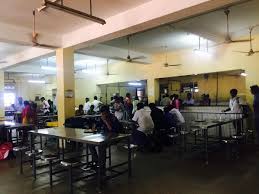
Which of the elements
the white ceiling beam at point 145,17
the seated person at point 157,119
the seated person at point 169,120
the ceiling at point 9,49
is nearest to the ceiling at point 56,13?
the white ceiling beam at point 145,17

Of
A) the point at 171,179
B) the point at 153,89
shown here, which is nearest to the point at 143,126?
the point at 171,179

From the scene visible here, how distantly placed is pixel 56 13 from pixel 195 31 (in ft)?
11.4

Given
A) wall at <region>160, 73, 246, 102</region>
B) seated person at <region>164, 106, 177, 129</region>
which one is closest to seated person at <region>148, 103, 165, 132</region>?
seated person at <region>164, 106, 177, 129</region>

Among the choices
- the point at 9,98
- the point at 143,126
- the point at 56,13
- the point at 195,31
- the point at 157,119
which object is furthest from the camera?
the point at 9,98

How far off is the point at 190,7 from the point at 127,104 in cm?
496

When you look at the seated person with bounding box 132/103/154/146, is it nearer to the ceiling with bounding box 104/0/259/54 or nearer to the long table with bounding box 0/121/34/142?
the ceiling with bounding box 104/0/259/54

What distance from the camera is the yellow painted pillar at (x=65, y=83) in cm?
616

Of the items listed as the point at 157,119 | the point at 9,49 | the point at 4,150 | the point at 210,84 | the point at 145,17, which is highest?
the point at 9,49

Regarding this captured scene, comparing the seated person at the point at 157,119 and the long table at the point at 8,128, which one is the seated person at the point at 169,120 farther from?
the long table at the point at 8,128

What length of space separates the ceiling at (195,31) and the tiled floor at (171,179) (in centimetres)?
304

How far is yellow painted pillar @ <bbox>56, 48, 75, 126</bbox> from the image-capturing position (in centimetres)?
616

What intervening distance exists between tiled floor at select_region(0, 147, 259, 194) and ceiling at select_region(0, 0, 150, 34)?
294cm

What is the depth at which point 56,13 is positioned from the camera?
15.2 feet

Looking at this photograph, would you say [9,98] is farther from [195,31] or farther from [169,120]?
[195,31]
